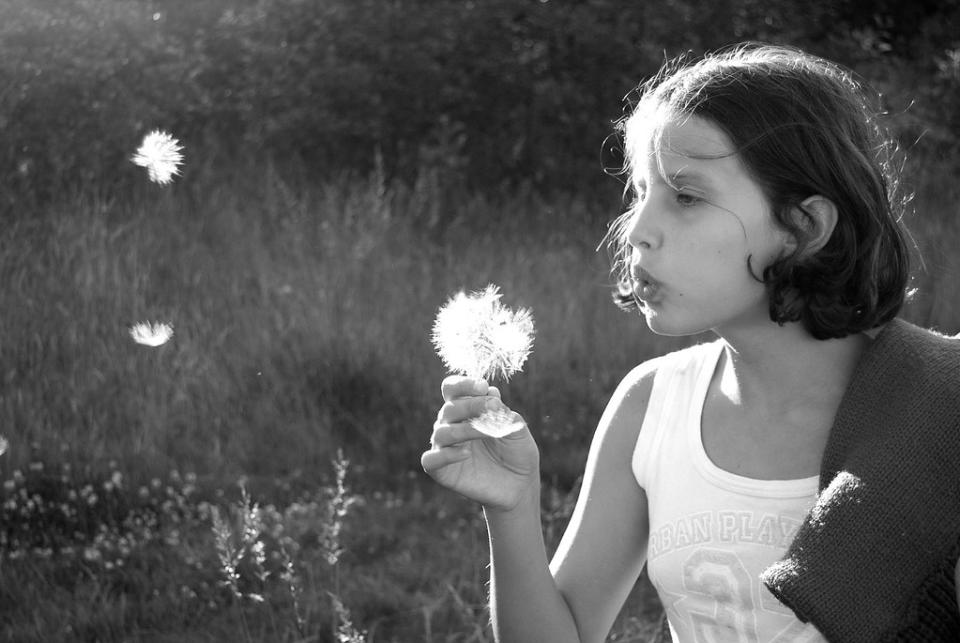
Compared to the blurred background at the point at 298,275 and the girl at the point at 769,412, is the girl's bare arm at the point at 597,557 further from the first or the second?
the blurred background at the point at 298,275

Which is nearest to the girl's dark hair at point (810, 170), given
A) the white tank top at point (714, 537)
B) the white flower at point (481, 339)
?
the white tank top at point (714, 537)

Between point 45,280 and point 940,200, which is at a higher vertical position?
point 940,200

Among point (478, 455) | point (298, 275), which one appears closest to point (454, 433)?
point (478, 455)

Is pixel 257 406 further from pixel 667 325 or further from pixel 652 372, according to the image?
pixel 667 325

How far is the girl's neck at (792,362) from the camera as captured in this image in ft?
5.98

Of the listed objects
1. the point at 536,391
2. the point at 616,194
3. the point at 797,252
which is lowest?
the point at 797,252

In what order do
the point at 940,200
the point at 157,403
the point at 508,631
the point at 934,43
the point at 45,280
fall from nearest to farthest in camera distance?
the point at 508,631, the point at 157,403, the point at 45,280, the point at 940,200, the point at 934,43

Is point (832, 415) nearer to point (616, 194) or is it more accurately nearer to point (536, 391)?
point (536, 391)

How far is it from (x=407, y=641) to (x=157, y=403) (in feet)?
4.60

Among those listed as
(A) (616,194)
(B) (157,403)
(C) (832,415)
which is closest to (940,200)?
(A) (616,194)

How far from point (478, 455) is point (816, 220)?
61cm

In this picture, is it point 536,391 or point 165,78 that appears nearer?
point 536,391

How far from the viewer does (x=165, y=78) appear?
6.07 meters

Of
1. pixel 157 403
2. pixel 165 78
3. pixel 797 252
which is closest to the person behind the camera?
pixel 797 252
